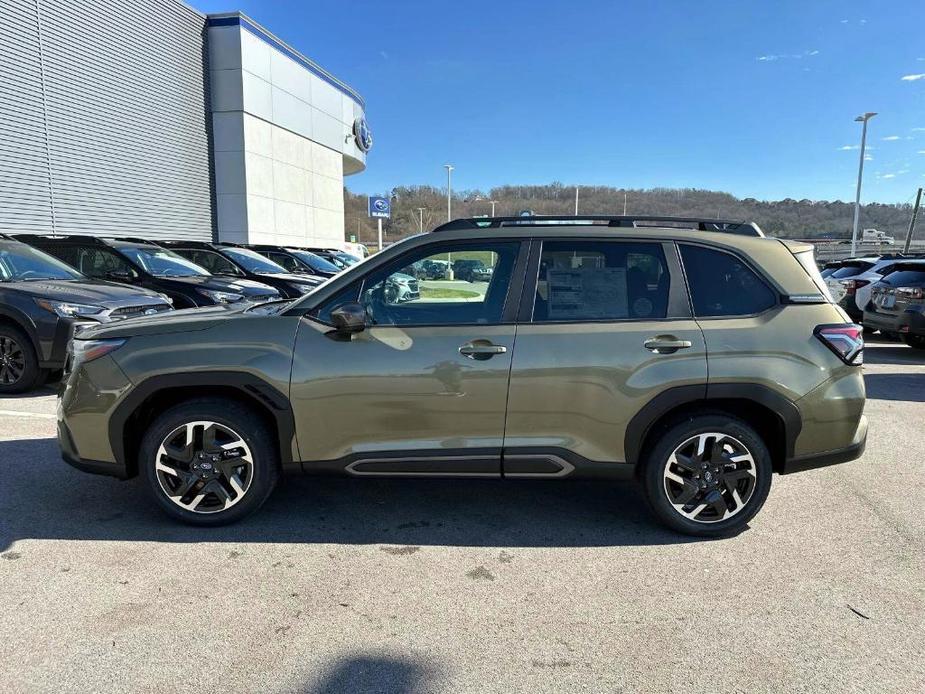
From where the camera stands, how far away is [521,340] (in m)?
3.37

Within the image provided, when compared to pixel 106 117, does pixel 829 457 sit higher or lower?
lower

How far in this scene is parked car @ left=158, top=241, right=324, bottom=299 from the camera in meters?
11.1

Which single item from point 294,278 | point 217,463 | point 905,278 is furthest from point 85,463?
point 905,278

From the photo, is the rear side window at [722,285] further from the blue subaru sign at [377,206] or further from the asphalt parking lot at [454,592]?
the blue subaru sign at [377,206]

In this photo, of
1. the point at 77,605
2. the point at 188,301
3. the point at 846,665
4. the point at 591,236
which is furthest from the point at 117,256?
the point at 846,665

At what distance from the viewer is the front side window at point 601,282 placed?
346 cm

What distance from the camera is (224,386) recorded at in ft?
11.4

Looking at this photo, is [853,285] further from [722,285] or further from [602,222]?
[602,222]

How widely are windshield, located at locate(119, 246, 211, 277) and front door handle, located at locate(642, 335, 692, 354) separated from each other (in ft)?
26.2

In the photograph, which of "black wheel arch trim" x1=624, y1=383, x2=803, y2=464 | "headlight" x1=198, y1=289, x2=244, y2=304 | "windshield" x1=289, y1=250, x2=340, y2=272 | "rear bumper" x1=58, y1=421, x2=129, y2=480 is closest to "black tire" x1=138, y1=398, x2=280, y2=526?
"rear bumper" x1=58, y1=421, x2=129, y2=480

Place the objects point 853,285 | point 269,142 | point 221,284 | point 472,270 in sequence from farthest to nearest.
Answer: point 269,142 → point 853,285 → point 221,284 → point 472,270

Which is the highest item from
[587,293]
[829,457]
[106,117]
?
[106,117]

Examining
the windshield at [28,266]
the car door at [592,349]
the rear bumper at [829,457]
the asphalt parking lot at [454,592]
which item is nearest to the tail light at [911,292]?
the asphalt parking lot at [454,592]

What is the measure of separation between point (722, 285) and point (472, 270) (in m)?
1.48
